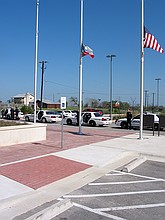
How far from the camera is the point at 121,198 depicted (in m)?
5.60

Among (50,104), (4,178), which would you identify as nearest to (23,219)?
(4,178)

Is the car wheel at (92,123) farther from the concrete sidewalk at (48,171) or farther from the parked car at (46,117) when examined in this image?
the concrete sidewalk at (48,171)

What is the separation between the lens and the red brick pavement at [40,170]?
662 cm

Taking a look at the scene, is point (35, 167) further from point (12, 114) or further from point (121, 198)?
point (12, 114)

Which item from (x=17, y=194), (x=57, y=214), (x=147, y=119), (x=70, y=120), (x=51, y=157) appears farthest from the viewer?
(x=70, y=120)

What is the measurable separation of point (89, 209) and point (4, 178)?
2.84 metres

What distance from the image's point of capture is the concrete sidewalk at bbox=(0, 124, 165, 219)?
17.1 feet

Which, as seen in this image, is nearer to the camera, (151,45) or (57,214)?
(57,214)

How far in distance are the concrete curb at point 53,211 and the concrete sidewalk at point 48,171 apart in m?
0.25

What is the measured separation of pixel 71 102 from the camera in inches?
3386

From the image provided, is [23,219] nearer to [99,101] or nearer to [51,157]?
[51,157]

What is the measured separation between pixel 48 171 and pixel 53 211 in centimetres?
287

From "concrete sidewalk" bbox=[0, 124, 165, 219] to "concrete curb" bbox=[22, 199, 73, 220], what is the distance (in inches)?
9.7

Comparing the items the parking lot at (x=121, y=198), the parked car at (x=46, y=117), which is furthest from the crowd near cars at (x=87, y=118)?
the parking lot at (x=121, y=198)
